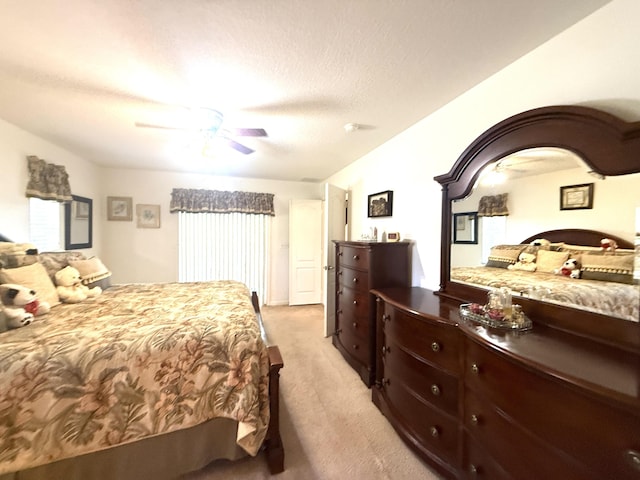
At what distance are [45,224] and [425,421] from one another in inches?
168

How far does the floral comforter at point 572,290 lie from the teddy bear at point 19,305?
294 cm

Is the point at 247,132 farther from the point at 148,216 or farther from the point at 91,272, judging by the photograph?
the point at 148,216

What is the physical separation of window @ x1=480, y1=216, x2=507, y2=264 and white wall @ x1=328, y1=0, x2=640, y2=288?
431 millimetres

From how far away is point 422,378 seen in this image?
1.54m

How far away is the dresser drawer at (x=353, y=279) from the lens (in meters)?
2.42

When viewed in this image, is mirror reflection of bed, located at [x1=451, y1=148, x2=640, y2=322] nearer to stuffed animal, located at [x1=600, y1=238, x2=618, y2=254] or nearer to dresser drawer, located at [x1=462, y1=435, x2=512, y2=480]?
stuffed animal, located at [x1=600, y1=238, x2=618, y2=254]

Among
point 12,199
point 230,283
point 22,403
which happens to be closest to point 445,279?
point 230,283

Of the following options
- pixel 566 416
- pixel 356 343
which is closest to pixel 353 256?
pixel 356 343

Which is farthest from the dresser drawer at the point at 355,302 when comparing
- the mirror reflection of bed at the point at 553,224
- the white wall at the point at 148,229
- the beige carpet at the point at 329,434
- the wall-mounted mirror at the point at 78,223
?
the wall-mounted mirror at the point at 78,223

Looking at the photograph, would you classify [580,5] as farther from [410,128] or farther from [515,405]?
[515,405]

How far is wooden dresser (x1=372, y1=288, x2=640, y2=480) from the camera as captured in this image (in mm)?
773

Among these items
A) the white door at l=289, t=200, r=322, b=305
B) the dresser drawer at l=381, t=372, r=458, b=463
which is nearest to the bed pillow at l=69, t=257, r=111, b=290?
the white door at l=289, t=200, r=322, b=305

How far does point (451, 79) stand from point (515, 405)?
1861 millimetres

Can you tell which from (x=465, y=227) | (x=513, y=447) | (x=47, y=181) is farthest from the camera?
(x=47, y=181)
